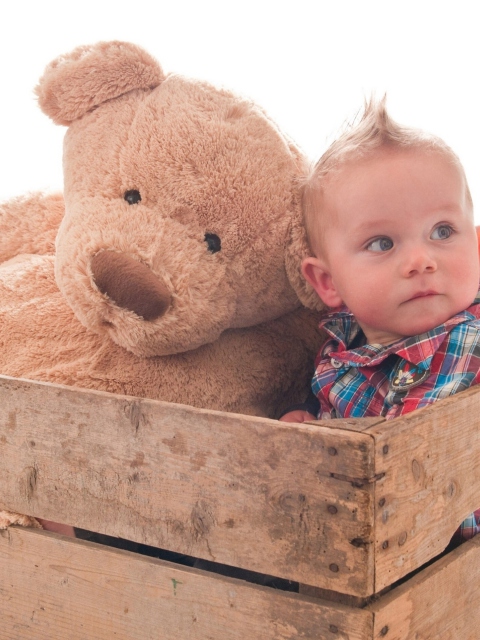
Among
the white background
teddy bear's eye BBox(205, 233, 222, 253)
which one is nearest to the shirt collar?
teddy bear's eye BBox(205, 233, 222, 253)

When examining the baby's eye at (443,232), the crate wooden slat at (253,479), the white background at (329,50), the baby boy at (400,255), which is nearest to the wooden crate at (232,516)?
the crate wooden slat at (253,479)

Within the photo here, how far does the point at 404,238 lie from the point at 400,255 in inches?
0.8

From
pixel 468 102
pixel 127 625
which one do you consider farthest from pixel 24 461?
pixel 468 102

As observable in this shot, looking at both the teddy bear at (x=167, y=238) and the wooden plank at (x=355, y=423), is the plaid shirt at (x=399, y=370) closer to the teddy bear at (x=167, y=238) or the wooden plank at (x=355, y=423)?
the teddy bear at (x=167, y=238)

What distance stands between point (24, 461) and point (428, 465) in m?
0.47

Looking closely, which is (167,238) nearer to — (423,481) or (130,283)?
(130,283)

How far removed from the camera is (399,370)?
99 cm

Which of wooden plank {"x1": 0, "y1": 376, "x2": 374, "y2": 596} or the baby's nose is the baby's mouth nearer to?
the baby's nose

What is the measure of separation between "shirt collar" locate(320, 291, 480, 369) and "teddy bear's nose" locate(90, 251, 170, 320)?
26cm

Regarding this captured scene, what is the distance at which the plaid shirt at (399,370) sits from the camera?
0.94 metres

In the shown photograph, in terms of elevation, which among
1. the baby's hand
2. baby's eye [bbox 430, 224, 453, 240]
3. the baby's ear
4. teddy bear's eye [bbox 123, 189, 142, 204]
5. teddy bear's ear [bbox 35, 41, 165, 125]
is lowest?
the baby's hand

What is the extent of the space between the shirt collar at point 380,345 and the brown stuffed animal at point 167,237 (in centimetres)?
7

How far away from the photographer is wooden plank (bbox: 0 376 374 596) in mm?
735

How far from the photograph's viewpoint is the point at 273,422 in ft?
2.51
